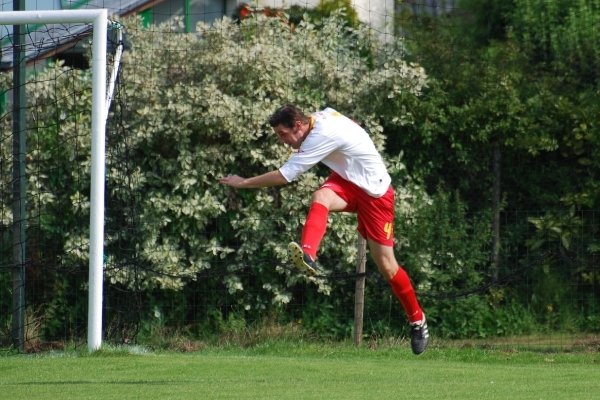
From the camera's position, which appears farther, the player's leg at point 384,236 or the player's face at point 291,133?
the player's leg at point 384,236

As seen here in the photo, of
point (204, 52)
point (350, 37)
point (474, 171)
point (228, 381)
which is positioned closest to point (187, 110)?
point (204, 52)

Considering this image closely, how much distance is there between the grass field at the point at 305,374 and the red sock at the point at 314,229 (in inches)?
37.3

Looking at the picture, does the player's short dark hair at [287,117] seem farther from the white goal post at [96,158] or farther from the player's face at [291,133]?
the white goal post at [96,158]

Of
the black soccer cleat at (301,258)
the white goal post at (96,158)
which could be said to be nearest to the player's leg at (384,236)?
the black soccer cleat at (301,258)

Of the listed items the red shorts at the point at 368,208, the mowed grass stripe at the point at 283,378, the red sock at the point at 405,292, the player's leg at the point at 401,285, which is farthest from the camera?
the red sock at the point at 405,292

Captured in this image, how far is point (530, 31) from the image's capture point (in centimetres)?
1262

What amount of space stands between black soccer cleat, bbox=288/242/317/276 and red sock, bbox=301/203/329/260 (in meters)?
0.08

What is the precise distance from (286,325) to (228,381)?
386 cm

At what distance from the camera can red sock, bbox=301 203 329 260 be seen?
6.69m

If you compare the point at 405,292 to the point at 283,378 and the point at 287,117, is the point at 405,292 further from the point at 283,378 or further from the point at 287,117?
the point at 287,117

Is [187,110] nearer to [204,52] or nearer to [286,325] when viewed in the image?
[204,52]

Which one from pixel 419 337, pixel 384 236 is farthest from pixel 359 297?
pixel 384 236

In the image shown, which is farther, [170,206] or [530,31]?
[530,31]

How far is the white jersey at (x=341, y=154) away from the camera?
22.8 feet
